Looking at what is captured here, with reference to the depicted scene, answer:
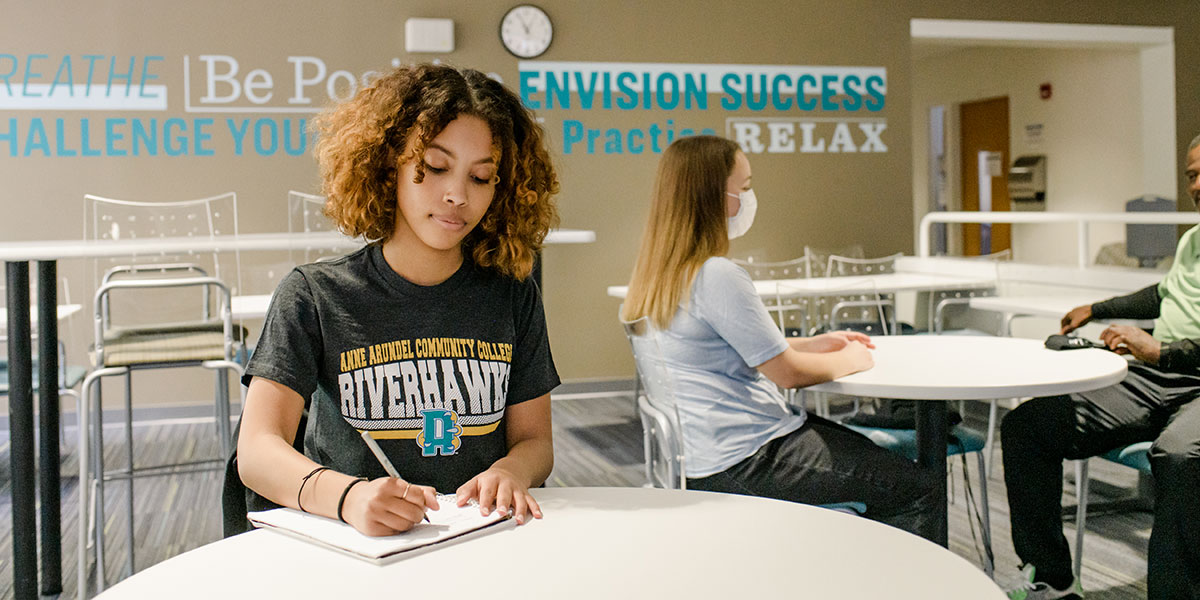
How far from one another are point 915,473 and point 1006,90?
774 centimetres

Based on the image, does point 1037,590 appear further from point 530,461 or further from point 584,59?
point 584,59

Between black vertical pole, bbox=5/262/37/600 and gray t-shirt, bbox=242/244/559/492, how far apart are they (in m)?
1.35

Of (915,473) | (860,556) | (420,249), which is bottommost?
(915,473)

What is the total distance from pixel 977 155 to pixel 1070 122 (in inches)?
50.8

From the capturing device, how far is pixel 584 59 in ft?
19.2

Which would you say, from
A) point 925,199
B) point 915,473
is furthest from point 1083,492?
point 925,199

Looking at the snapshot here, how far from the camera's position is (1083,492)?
8.91 feet

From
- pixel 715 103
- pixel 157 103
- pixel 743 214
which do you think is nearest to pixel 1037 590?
pixel 743 214

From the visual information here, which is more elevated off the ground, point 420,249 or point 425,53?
point 425,53

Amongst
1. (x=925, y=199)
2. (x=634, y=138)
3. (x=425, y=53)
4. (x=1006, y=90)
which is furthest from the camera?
(x=925, y=199)

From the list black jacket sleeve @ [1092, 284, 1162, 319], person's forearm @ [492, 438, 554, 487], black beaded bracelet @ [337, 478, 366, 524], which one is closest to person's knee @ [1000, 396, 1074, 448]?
black jacket sleeve @ [1092, 284, 1162, 319]

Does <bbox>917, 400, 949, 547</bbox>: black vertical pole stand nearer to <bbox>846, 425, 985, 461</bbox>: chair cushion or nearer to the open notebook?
<bbox>846, 425, 985, 461</bbox>: chair cushion

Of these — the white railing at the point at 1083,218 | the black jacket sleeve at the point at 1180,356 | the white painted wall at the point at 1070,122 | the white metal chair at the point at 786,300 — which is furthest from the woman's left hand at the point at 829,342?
the white painted wall at the point at 1070,122

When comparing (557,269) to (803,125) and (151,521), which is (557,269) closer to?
(803,125)
